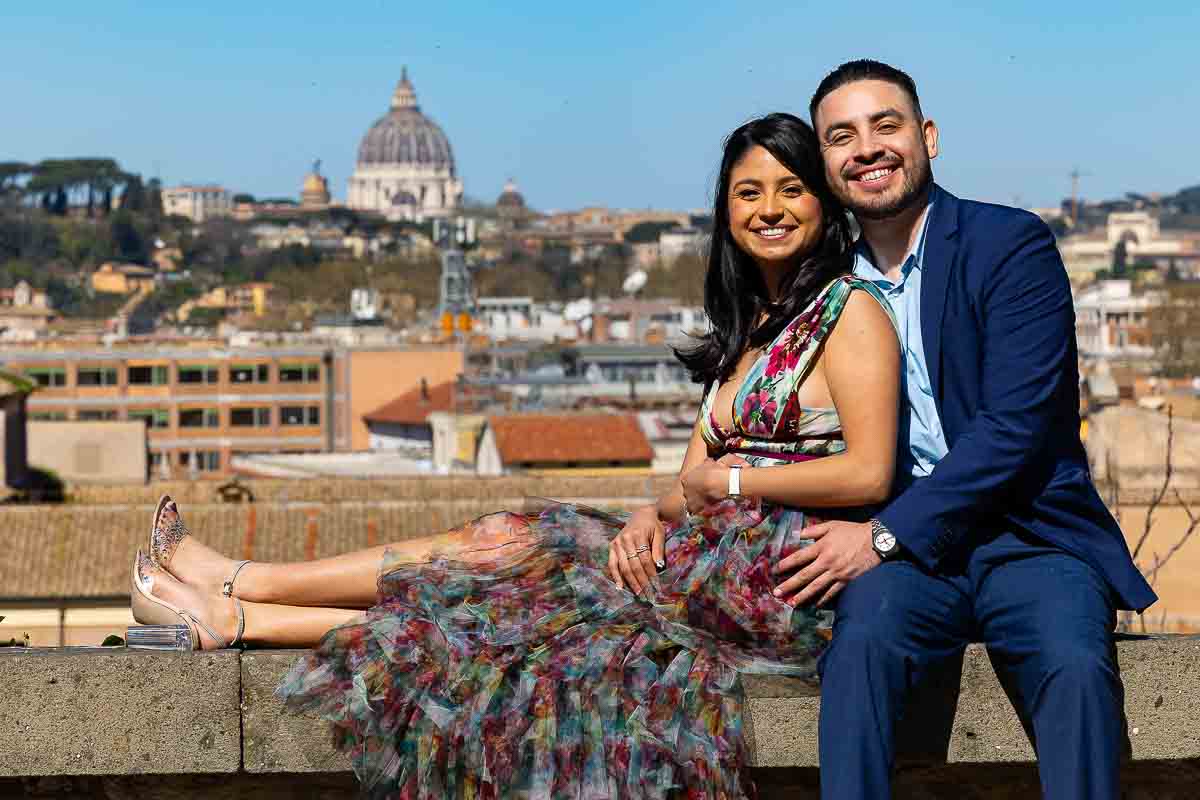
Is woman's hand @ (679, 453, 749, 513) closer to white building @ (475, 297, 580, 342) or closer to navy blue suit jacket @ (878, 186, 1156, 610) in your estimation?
navy blue suit jacket @ (878, 186, 1156, 610)

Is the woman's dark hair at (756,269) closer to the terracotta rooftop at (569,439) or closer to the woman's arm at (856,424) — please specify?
the woman's arm at (856,424)

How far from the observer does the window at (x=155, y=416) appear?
54294mm

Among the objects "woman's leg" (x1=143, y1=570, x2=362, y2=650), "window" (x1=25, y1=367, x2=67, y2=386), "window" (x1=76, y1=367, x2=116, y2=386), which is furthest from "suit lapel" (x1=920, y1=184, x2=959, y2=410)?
"window" (x1=76, y1=367, x2=116, y2=386)

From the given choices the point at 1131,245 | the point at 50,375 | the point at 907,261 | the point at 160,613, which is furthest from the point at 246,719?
the point at 1131,245

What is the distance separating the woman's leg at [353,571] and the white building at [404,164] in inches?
6251

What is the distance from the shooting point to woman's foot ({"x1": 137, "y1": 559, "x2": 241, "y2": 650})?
312cm

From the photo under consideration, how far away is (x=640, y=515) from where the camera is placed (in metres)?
3.07

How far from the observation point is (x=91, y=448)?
27.7 meters

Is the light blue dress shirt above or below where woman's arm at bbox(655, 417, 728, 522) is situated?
above

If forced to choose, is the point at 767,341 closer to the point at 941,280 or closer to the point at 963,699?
the point at 941,280

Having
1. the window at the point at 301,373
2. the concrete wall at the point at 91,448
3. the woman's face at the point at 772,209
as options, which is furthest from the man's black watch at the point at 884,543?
the window at the point at 301,373

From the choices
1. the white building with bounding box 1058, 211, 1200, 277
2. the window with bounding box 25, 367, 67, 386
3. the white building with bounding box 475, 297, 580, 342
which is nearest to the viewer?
the window with bounding box 25, 367, 67, 386

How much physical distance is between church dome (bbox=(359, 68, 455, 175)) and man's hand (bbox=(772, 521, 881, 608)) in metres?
163

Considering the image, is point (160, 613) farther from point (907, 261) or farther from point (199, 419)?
point (199, 419)
